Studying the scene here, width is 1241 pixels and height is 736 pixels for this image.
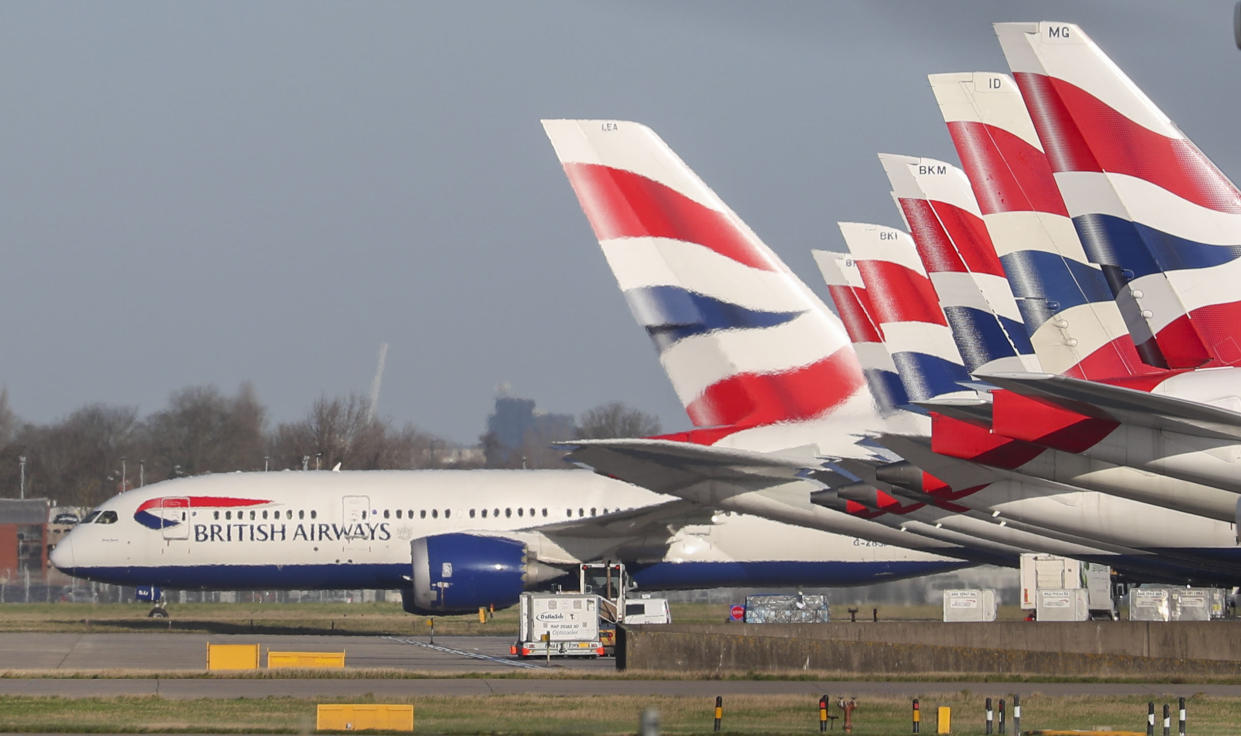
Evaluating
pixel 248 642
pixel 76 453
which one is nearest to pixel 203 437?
pixel 76 453

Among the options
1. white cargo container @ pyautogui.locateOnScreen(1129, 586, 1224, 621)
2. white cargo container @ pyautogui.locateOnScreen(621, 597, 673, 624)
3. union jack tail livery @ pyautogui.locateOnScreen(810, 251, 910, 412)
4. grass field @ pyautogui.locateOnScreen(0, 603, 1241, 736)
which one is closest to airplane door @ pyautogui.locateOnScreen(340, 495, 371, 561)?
white cargo container @ pyautogui.locateOnScreen(621, 597, 673, 624)

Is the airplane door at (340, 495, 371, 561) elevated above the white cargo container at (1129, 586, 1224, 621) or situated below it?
above

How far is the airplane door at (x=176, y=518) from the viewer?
48000 mm

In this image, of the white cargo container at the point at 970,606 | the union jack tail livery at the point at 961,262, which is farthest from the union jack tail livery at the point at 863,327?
the white cargo container at the point at 970,606

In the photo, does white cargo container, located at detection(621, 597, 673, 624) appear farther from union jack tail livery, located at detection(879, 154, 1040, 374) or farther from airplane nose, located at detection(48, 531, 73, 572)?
union jack tail livery, located at detection(879, 154, 1040, 374)

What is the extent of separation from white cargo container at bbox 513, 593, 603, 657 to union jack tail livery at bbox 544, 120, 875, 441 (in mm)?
10292

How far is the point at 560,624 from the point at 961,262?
1640cm

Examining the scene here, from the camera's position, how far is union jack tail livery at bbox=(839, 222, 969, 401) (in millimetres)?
27984

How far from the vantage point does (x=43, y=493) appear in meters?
121

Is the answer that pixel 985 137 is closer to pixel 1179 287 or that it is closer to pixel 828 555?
pixel 1179 287

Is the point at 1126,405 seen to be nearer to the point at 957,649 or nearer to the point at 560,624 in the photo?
the point at 957,649

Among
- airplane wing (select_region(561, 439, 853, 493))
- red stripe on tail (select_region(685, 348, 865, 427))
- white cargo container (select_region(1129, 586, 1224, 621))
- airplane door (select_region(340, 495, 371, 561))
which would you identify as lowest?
white cargo container (select_region(1129, 586, 1224, 621))

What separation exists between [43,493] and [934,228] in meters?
107

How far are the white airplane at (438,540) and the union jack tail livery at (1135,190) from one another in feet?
86.4
